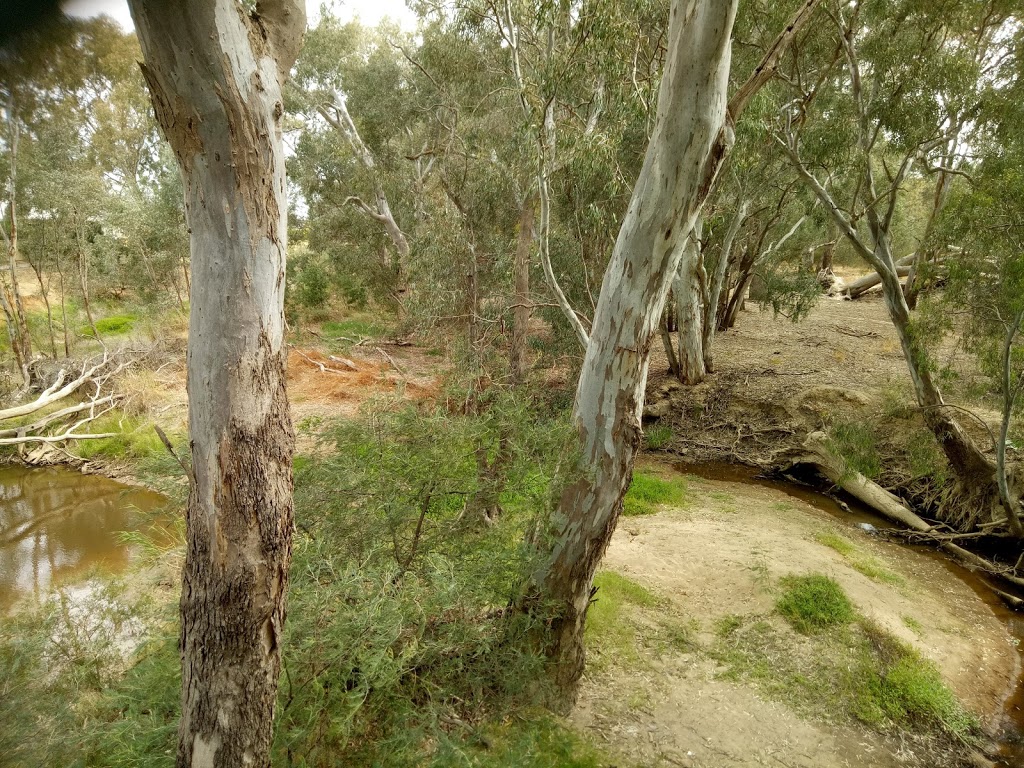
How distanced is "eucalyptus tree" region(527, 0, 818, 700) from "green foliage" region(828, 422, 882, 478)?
551 centimetres

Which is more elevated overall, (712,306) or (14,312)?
(712,306)

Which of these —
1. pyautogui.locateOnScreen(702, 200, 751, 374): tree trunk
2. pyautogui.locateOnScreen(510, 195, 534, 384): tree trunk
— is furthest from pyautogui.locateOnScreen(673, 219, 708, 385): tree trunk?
pyautogui.locateOnScreen(510, 195, 534, 384): tree trunk

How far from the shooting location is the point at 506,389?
6250 mm

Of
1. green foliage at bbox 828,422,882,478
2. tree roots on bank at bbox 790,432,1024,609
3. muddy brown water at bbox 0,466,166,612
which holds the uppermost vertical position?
green foliage at bbox 828,422,882,478

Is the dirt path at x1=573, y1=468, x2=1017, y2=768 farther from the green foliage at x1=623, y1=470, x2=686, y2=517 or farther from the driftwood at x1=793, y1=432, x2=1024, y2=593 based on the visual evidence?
the driftwood at x1=793, y1=432, x2=1024, y2=593

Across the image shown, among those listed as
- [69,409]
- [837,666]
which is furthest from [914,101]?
[69,409]

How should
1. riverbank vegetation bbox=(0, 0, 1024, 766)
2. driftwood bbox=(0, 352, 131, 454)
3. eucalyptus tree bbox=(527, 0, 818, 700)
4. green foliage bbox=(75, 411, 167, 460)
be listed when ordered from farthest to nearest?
green foliage bbox=(75, 411, 167, 460), driftwood bbox=(0, 352, 131, 454), eucalyptus tree bbox=(527, 0, 818, 700), riverbank vegetation bbox=(0, 0, 1024, 766)

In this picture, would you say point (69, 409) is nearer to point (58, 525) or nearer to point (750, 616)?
point (58, 525)

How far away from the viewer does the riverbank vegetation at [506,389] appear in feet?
6.54

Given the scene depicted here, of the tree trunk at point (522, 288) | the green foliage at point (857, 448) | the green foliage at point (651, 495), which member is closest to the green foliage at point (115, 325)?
the tree trunk at point (522, 288)

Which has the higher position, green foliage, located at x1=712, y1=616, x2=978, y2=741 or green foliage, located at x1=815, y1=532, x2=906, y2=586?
green foliage, located at x1=815, y1=532, x2=906, y2=586

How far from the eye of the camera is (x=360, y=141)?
50.0 ft

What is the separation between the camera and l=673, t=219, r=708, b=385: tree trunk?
33.5ft

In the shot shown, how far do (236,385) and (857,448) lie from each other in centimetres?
810
